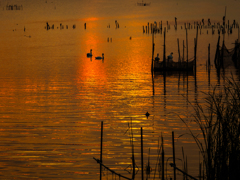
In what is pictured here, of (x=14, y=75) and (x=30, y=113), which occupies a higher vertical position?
(x=14, y=75)

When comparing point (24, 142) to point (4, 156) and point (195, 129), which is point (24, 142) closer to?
point (4, 156)

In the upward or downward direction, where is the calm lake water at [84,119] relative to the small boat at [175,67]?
downward

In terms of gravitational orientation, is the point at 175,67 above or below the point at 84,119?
above

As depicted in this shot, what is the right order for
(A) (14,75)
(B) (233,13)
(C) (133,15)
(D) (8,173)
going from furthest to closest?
(C) (133,15)
(B) (233,13)
(A) (14,75)
(D) (8,173)

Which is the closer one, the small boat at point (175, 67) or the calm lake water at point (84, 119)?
the calm lake water at point (84, 119)

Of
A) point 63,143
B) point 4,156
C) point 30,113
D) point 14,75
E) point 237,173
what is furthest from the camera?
point 14,75

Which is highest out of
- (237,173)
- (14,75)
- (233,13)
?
(233,13)

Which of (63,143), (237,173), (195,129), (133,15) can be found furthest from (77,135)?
(133,15)

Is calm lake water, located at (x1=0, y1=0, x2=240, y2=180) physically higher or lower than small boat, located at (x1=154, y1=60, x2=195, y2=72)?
lower

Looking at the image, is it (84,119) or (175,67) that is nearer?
(84,119)

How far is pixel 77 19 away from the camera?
185625 mm

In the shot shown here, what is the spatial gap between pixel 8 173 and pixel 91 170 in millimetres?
1956

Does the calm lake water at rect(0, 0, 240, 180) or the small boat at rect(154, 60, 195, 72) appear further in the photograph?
the small boat at rect(154, 60, 195, 72)

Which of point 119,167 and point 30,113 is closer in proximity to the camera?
point 119,167
